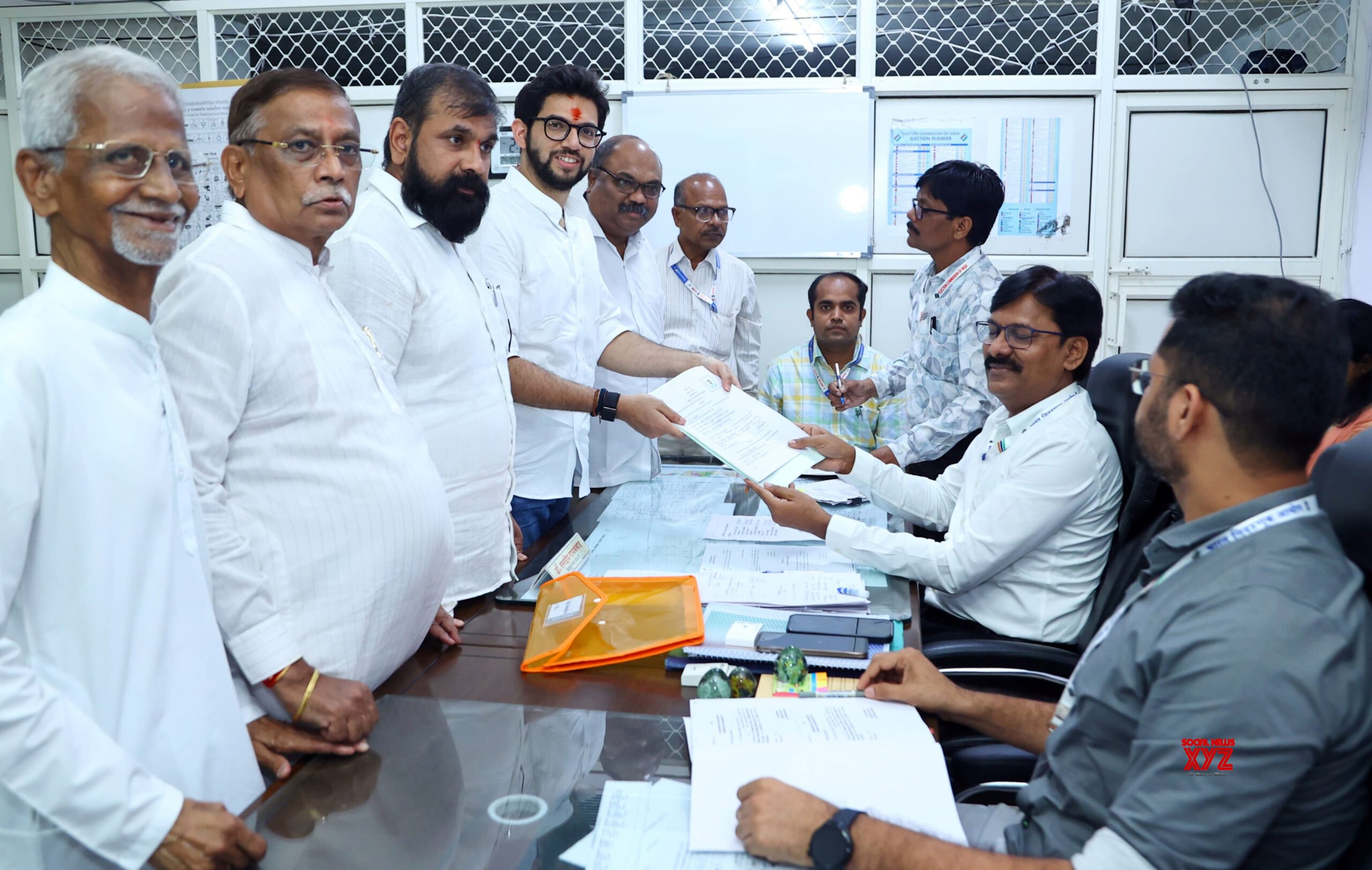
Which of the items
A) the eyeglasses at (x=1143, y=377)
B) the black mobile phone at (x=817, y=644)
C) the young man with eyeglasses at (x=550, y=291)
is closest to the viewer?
the eyeglasses at (x=1143, y=377)

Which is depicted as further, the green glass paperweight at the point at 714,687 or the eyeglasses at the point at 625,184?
the eyeglasses at the point at 625,184

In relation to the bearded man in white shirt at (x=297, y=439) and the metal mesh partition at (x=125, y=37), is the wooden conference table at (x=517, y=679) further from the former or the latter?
the metal mesh partition at (x=125, y=37)

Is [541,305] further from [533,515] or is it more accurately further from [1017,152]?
[1017,152]

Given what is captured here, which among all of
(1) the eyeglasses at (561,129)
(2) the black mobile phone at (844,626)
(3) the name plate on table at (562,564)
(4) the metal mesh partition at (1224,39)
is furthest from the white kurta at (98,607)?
(4) the metal mesh partition at (1224,39)

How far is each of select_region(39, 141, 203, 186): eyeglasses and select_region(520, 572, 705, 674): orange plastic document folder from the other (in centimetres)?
83

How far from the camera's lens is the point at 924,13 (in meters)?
4.63

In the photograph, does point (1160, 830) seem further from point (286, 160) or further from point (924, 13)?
point (924, 13)

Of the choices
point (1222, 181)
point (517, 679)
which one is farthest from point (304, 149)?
point (1222, 181)

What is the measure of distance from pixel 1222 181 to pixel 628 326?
3007mm

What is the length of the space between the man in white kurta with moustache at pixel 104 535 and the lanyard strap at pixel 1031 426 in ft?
5.10

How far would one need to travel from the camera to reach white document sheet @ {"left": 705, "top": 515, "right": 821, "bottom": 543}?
218cm

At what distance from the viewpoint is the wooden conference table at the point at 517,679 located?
1424 mm

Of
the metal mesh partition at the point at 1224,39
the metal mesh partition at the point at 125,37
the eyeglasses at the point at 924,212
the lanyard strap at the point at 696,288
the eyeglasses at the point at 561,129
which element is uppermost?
the metal mesh partition at the point at 125,37
